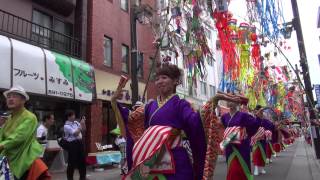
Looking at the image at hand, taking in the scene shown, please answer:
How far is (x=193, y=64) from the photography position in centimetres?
1365

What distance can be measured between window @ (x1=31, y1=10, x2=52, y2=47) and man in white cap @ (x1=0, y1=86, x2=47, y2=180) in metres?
9.57

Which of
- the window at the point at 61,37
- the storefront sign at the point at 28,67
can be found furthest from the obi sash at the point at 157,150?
the window at the point at 61,37

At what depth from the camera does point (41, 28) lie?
1452 centimetres

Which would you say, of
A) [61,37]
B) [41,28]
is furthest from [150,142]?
[61,37]

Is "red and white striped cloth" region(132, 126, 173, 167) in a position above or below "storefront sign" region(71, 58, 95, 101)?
below

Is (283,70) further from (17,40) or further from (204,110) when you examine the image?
(204,110)

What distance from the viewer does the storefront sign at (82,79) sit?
14512mm

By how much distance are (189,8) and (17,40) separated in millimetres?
5747

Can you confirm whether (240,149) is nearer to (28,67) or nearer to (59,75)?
(28,67)

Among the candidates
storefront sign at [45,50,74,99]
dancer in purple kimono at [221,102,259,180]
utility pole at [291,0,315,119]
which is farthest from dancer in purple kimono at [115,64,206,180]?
utility pole at [291,0,315,119]

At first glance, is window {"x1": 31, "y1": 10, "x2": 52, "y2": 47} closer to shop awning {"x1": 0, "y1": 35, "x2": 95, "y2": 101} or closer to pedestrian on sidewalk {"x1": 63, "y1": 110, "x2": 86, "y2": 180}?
shop awning {"x1": 0, "y1": 35, "x2": 95, "y2": 101}

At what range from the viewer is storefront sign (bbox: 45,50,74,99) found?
1318 cm

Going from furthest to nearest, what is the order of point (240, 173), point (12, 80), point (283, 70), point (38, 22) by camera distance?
point (283, 70), point (38, 22), point (12, 80), point (240, 173)

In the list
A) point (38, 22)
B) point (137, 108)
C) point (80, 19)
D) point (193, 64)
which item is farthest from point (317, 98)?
point (137, 108)
